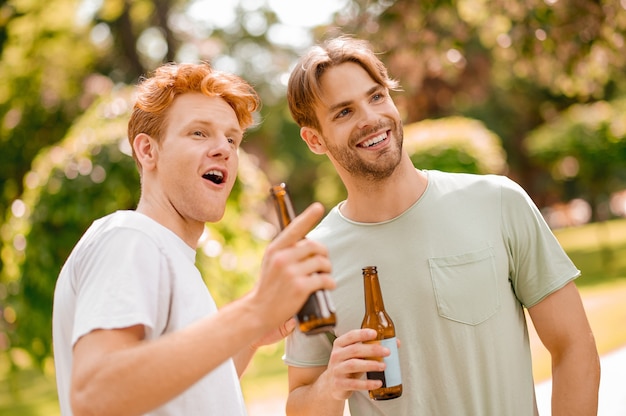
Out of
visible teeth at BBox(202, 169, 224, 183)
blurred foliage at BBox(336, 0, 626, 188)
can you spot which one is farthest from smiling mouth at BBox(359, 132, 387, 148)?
blurred foliage at BBox(336, 0, 626, 188)

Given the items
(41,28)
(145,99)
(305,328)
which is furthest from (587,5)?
(41,28)

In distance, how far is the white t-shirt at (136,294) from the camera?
1.64 meters

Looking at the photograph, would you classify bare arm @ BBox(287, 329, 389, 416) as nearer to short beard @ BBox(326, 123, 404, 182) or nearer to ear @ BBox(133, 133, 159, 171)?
short beard @ BBox(326, 123, 404, 182)

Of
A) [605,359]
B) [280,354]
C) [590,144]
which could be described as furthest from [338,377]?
[590,144]

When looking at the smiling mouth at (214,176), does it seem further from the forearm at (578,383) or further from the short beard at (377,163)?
the forearm at (578,383)

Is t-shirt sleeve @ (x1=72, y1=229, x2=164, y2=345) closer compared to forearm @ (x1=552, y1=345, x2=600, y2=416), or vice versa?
t-shirt sleeve @ (x1=72, y1=229, x2=164, y2=345)

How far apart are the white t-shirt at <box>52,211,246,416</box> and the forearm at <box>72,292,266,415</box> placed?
12cm

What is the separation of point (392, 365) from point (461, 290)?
0.43m

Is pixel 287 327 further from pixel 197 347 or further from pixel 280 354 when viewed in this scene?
pixel 280 354

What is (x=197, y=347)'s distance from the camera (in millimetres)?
1515

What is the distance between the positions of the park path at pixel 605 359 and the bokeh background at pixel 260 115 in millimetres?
71

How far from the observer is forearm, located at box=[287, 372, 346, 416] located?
98.3 inches

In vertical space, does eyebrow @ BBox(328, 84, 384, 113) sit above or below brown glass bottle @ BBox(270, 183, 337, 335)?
above

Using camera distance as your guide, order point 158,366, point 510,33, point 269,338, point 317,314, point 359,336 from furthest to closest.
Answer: point 510,33
point 269,338
point 359,336
point 317,314
point 158,366
